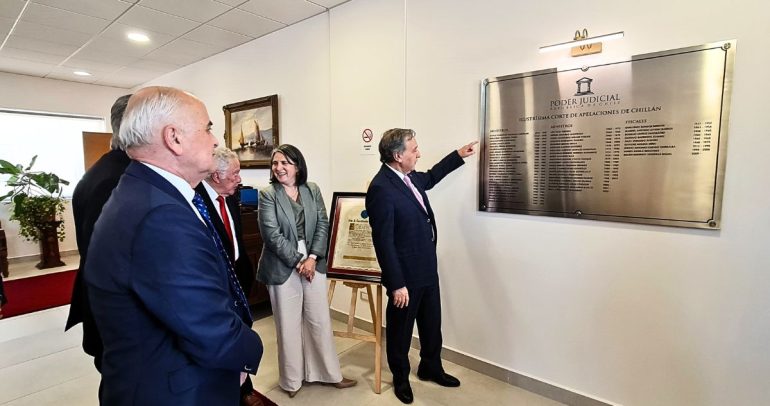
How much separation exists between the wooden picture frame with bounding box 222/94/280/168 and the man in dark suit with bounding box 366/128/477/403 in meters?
2.08

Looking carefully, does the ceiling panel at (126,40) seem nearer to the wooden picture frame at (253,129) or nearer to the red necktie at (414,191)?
the wooden picture frame at (253,129)

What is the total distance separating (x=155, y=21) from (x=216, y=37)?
581 mm

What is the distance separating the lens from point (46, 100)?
18.7 ft

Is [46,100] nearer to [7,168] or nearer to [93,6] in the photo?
[7,168]

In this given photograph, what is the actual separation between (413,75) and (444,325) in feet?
5.97

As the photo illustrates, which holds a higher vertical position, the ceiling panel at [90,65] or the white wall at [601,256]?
the ceiling panel at [90,65]

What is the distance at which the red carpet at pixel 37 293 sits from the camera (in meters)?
4.00

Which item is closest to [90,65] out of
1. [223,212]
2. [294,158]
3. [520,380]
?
[294,158]

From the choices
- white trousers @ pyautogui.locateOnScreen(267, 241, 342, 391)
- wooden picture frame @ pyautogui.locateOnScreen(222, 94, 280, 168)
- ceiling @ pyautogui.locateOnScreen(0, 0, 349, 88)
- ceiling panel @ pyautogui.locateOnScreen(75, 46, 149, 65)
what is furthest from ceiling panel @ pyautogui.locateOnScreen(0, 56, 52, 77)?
white trousers @ pyautogui.locateOnScreen(267, 241, 342, 391)

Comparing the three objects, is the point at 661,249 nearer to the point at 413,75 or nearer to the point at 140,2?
the point at 413,75

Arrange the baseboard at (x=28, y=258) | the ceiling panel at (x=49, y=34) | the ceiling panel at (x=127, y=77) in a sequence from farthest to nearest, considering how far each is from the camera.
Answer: the baseboard at (x=28, y=258), the ceiling panel at (x=127, y=77), the ceiling panel at (x=49, y=34)

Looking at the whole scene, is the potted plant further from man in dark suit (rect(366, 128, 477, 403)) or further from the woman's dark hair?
man in dark suit (rect(366, 128, 477, 403))

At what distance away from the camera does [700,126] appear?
1.73 meters

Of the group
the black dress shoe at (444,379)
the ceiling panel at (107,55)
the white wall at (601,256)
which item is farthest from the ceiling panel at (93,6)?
the black dress shoe at (444,379)
